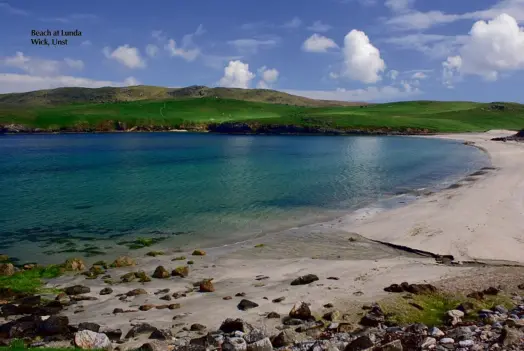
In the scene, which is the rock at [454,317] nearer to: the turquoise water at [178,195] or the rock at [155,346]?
the rock at [155,346]

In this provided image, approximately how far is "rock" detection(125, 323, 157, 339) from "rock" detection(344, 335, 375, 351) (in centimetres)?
730

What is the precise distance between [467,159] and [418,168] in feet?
65.1

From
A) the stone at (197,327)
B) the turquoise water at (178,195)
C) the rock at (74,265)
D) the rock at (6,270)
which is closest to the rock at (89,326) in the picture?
the stone at (197,327)

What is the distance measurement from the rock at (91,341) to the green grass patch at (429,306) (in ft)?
34.3

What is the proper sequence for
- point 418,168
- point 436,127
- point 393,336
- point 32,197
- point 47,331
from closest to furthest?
point 393,336
point 47,331
point 32,197
point 418,168
point 436,127

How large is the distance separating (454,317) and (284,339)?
662cm

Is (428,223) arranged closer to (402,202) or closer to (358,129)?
(402,202)

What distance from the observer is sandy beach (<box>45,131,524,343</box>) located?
18312 mm

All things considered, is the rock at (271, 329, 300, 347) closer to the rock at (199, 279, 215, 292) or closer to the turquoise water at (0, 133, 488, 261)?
the rock at (199, 279, 215, 292)

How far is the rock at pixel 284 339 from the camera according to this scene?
1438 cm

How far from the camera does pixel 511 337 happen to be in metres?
13.0

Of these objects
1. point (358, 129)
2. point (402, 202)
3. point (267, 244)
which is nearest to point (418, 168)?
point (402, 202)

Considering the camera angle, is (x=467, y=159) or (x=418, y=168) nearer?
(x=418, y=168)

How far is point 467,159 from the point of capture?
291 ft
